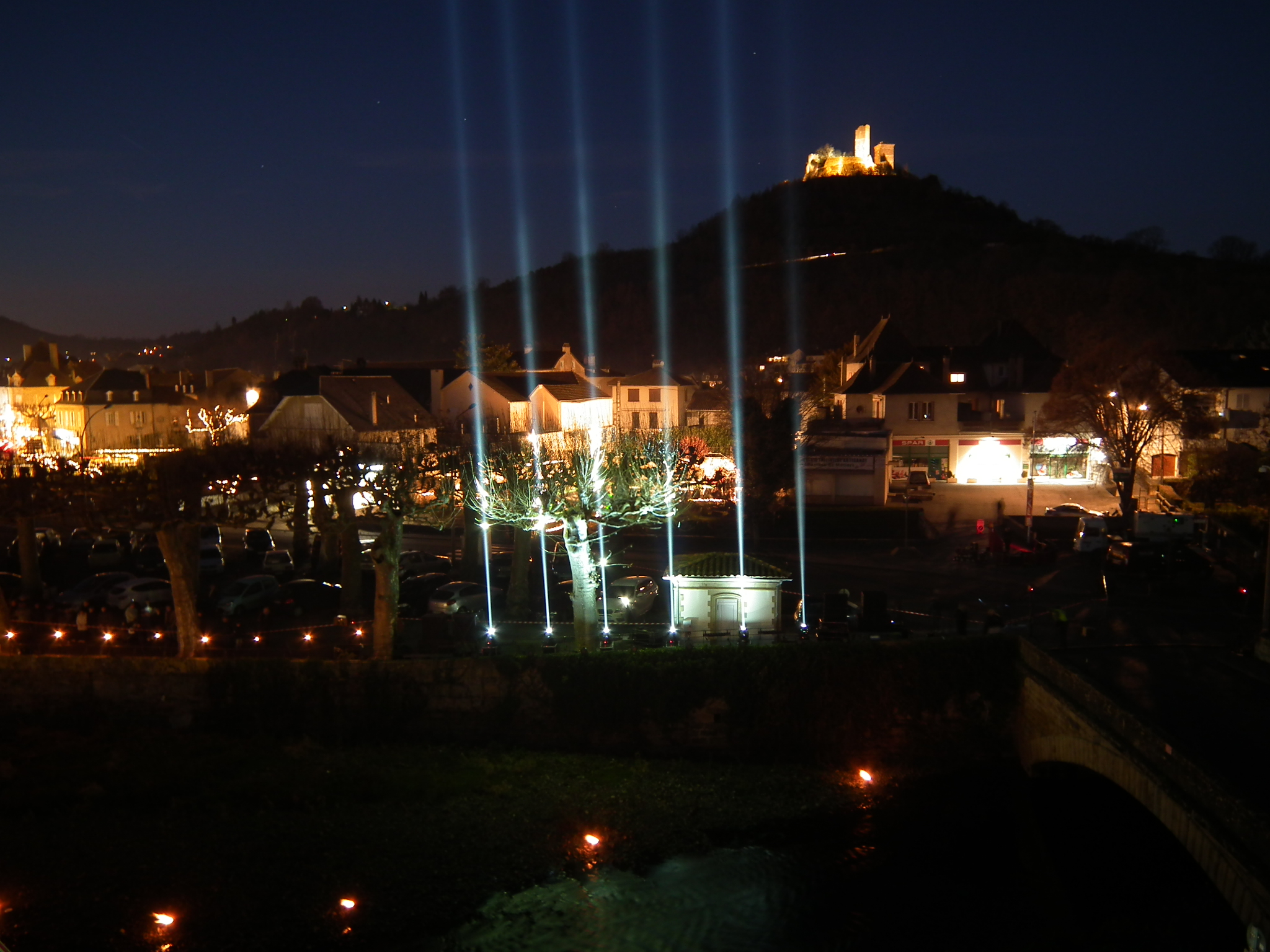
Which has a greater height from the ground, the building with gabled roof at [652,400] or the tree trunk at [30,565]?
the building with gabled roof at [652,400]

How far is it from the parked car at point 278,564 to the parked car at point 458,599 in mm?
6390

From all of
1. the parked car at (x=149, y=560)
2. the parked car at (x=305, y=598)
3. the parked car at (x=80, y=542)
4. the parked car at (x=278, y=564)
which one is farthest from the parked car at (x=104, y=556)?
the parked car at (x=305, y=598)

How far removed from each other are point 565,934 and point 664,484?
10576 mm

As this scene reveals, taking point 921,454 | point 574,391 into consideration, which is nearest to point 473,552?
Result: point 574,391

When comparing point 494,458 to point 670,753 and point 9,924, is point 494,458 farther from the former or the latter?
point 9,924

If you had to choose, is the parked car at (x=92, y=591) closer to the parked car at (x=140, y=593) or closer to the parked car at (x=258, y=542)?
the parked car at (x=140, y=593)

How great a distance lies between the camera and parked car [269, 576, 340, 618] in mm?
21562

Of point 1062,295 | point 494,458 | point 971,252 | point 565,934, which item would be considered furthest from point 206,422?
point 971,252

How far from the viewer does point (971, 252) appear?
88.9 m

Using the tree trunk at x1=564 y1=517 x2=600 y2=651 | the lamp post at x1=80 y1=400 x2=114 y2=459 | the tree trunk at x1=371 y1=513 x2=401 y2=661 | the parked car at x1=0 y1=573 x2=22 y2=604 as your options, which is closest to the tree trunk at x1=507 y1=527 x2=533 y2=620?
the tree trunk at x1=564 y1=517 x2=600 y2=651

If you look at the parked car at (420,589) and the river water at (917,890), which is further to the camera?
the parked car at (420,589)

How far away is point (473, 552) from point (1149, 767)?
16.7 metres

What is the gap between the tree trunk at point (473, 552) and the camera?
77.8 feet

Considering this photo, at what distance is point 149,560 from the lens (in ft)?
90.8
